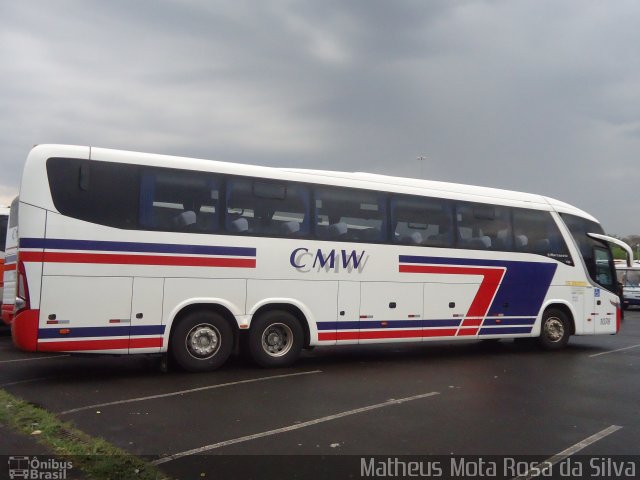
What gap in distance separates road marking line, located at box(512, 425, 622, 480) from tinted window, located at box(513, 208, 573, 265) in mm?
6343

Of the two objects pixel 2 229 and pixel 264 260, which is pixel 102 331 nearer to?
pixel 264 260

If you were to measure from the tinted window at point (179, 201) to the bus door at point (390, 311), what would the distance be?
306 centimetres

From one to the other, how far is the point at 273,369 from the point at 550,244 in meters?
6.89

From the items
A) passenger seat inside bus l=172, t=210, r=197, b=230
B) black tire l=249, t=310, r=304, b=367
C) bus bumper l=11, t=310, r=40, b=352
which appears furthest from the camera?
black tire l=249, t=310, r=304, b=367

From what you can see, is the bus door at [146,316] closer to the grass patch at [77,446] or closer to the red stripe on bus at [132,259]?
the red stripe on bus at [132,259]

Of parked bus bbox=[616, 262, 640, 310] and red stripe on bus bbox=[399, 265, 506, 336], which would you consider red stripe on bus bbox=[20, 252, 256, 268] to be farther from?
parked bus bbox=[616, 262, 640, 310]

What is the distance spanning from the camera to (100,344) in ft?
27.3

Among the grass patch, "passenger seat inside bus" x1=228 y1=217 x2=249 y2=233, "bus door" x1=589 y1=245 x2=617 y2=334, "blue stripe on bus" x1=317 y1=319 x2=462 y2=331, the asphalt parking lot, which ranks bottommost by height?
the grass patch

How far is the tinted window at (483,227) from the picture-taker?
1159 cm

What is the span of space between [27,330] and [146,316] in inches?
61.4

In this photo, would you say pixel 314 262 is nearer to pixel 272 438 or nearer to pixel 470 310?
pixel 470 310

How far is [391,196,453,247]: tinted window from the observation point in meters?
10.8

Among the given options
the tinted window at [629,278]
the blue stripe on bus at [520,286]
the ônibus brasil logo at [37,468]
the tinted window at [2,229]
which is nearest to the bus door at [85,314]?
the ônibus brasil logo at [37,468]

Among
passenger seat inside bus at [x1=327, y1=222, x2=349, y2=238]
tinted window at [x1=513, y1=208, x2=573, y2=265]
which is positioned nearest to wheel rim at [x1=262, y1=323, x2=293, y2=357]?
passenger seat inside bus at [x1=327, y1=222, x2=349, y2=238]
